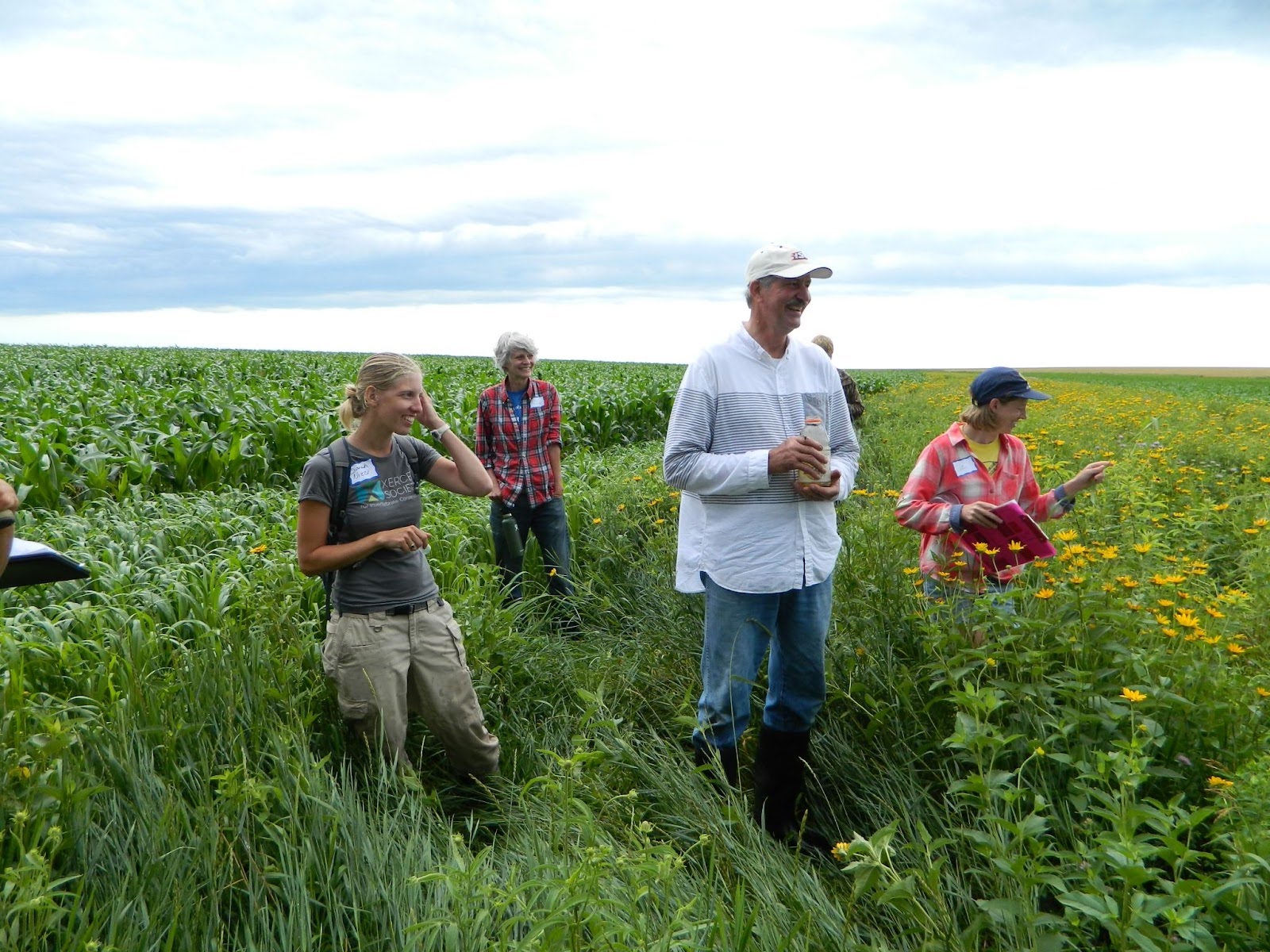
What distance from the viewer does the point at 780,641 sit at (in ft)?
12.6

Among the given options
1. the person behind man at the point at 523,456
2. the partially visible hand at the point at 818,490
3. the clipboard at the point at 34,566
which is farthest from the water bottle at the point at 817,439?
the person behind man at the point at 523,456

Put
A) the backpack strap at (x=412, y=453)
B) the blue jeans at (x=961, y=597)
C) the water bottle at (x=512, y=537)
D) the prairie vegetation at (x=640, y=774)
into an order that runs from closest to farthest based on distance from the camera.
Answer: the prairie vegetation at (x=640, y=774)
the blue jeans at (x=961, y=597)
the backpack strap at (x=412, y=453)
the water bottle at (x=512, y=537)

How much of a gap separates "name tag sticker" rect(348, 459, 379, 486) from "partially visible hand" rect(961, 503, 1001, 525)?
2.31 meters

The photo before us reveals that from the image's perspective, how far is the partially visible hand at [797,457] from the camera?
3479mm

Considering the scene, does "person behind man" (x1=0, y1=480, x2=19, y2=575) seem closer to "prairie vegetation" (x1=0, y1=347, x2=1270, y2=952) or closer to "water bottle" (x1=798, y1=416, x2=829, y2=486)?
"prairie vegetation" (x1=0, y1=347, x2=1270, y2=952)

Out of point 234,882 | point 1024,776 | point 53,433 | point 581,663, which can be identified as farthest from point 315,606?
point 53,433

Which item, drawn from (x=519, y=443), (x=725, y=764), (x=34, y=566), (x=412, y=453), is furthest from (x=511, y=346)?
(x=34, y=566)

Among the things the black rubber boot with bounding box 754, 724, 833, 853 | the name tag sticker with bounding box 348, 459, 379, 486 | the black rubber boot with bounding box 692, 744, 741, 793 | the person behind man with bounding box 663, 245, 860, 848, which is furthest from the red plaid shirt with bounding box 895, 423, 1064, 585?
the name tag sticker with bounding box 348, 459, 379, 486

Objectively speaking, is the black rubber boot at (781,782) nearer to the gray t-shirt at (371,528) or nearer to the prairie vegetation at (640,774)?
the prairie vegetation at (640,774)

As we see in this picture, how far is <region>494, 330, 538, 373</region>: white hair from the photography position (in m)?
6.30

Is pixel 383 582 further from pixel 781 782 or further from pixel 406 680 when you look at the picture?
pixel 781 782

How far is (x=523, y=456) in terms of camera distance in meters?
6.48

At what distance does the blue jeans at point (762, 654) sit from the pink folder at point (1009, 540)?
72 centimetres

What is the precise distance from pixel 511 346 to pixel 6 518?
401 cm
